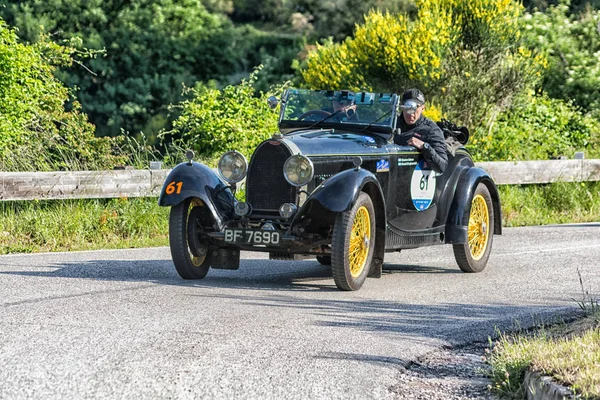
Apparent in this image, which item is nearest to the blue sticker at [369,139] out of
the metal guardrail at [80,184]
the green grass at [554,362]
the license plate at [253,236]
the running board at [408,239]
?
the running board at [408,239]

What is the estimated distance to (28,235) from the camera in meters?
13.6

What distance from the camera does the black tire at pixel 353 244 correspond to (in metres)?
9.59

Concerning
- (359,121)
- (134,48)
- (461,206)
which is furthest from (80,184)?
(134,48)

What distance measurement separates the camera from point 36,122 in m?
16.3

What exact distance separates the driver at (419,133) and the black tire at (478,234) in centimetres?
70

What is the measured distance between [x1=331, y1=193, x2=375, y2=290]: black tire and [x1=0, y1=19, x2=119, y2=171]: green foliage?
21.4 ft

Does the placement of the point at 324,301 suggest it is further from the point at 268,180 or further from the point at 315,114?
the point at 315,114

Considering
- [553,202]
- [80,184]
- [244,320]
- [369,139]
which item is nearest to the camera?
[244,320]

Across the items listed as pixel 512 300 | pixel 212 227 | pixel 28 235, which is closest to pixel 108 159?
pixel 28 235

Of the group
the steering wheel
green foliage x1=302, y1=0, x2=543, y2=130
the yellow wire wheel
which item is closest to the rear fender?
the yellow wire wheel

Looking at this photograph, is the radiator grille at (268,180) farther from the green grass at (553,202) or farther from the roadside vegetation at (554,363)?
the green grass at (553,202)

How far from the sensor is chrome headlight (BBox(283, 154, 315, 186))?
32.6 ft

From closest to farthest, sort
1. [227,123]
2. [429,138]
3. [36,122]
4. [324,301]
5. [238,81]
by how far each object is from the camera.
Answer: [324,301] → [429,138] → [36,122] → [227,123] → [238,81]

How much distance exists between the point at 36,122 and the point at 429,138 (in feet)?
23.2
